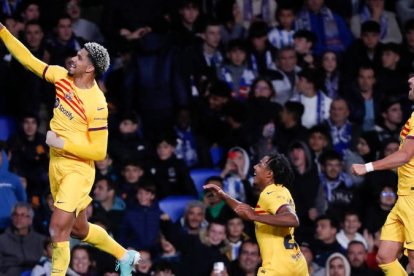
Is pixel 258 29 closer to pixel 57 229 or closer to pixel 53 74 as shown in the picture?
pixel 53 74

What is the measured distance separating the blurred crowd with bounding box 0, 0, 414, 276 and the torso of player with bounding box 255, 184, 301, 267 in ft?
9.01

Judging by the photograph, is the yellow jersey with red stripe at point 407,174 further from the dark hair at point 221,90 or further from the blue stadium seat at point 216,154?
the dark hair at point 221,90

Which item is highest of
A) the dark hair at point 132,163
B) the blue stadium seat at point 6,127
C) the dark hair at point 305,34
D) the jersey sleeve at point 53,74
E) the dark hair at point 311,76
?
the dark hair at point 305,34

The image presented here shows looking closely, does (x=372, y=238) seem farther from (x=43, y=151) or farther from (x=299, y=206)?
(x=43, y=151)

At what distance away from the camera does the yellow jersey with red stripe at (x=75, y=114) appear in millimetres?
12992

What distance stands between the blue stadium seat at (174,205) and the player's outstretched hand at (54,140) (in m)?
5.11

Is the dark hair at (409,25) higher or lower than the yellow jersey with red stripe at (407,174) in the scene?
higher

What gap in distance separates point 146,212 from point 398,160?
491 cm

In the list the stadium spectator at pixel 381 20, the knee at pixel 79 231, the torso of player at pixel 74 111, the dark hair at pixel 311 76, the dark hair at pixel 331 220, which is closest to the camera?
the torso of player at pixel 74 111

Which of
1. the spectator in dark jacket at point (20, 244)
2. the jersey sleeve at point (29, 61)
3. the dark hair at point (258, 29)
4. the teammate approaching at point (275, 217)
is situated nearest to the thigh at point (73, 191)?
the jersey sleeve at point (29, 61)

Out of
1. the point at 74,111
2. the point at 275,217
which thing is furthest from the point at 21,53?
the point at 275,217

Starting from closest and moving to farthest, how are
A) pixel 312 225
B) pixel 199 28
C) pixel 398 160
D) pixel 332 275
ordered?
pixel 398 160
pixel 332 275
pixel 312 225
pixel 199 28

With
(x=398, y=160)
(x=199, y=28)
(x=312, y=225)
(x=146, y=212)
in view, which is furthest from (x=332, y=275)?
(x=199, y=28)

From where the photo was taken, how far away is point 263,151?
18312mm
